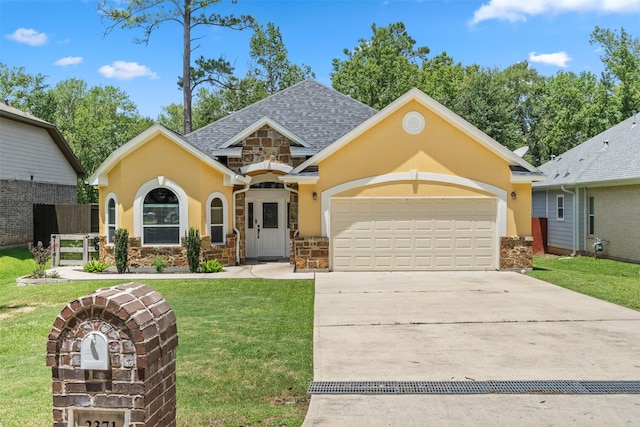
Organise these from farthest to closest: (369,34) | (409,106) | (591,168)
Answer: (369,34) → (591,168) → (409,106)

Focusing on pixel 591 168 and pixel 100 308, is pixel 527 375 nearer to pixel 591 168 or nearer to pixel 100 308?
pixel 100 308

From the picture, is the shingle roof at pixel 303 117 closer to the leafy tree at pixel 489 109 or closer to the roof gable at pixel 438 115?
the roof gable at pixel 438 115

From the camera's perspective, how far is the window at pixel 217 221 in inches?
682

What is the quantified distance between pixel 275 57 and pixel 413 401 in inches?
1611

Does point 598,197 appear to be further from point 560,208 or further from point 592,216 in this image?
point 560,208

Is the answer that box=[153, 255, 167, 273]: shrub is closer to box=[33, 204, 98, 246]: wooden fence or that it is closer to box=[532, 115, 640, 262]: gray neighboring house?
box=[33, 204, 98, 246]: wooden fence

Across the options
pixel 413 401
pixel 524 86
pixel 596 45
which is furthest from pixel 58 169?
pixel 524 86

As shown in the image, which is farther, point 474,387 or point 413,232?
point 413,232

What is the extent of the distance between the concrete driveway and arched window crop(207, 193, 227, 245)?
5172 millimetres

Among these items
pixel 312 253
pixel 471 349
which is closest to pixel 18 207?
pixel 312 253

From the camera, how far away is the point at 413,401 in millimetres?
5617

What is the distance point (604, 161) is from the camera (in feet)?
69.5

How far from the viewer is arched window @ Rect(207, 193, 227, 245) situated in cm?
1727

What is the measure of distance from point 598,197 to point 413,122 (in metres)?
9.33
